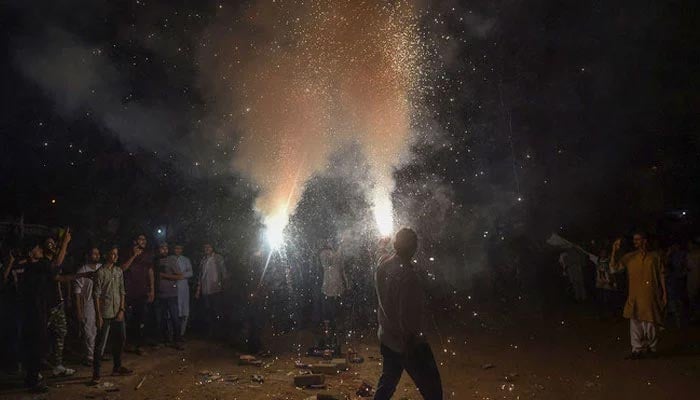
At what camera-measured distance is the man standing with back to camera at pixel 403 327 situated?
3.91 m

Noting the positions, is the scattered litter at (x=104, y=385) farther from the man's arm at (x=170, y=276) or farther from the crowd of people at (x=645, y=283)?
the crowd of people at (x=645, y=283)

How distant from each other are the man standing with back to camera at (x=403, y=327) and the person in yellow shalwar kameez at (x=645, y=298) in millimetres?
4800

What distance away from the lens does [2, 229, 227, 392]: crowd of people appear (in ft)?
19.7

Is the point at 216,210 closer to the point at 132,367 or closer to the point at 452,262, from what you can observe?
the point at 132,367

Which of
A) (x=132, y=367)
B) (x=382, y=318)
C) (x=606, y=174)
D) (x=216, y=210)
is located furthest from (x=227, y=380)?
(x=606, y=174)

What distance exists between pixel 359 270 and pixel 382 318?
8.90 m

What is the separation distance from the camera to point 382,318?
13.7ft

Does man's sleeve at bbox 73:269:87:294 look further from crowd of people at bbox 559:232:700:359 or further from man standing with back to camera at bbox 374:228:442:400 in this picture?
crowd of people at bbox 559:232:700:359

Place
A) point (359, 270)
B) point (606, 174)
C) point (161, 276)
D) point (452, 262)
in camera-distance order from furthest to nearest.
Answer: point (606, 174) → point (452, 262) → point (359, 270) → point (161, 276)

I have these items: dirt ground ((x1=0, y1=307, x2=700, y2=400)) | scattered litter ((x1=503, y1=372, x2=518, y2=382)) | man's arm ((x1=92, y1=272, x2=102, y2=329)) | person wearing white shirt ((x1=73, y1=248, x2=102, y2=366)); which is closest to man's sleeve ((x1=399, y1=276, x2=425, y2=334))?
dirt ground ((x1=0, y1=307, x2=700, y2=400))

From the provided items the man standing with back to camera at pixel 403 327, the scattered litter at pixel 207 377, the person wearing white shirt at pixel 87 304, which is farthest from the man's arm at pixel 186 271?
the man standing with back to camera at pixel 403 327

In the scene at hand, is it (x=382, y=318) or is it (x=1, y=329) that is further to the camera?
(x=1, y=329)

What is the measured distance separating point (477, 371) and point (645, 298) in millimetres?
2762

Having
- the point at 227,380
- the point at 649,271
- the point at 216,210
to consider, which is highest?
the point at 216,210
